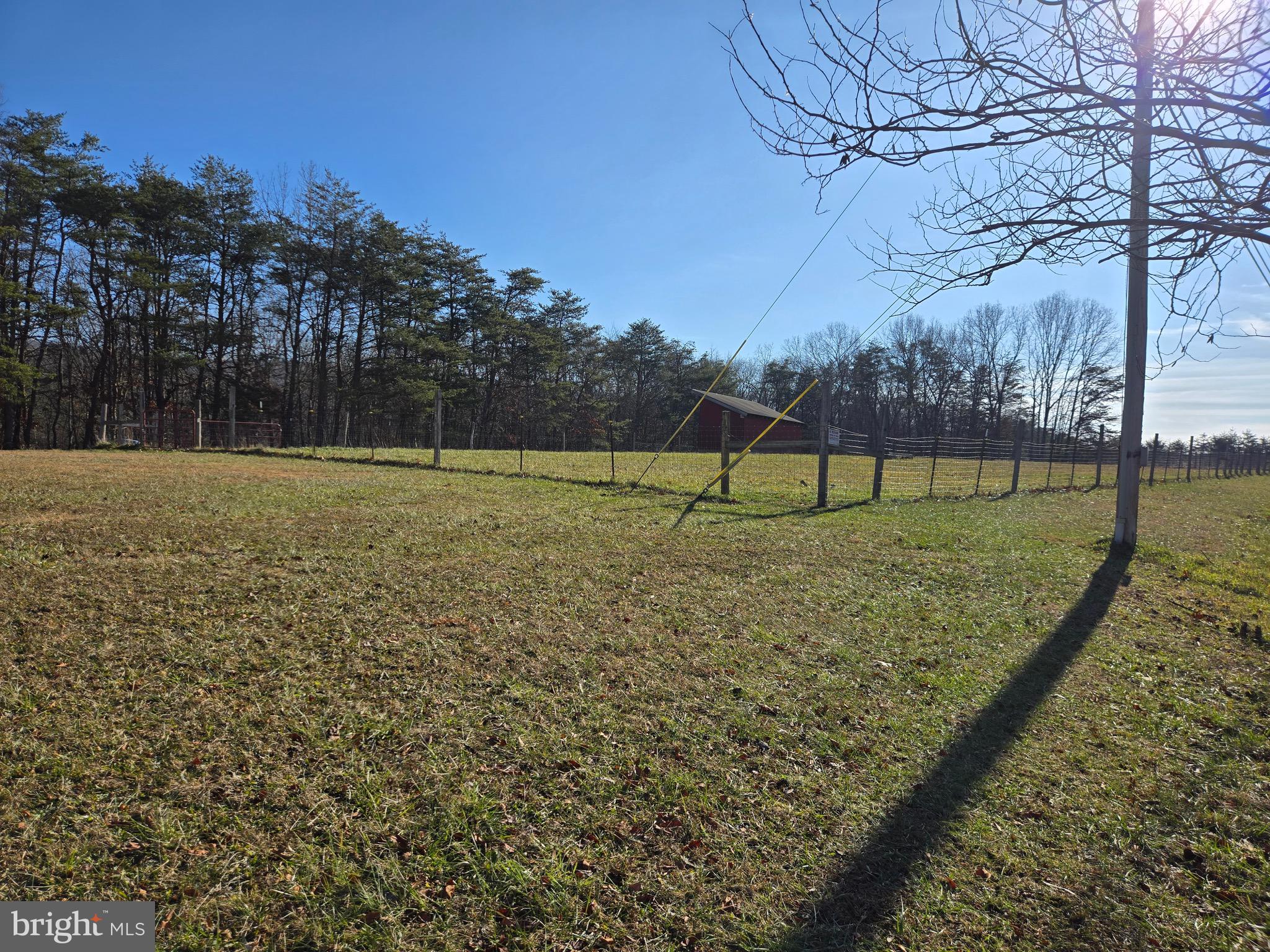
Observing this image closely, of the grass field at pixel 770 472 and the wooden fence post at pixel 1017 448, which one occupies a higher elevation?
the wooden fence post at pixel 1017 448

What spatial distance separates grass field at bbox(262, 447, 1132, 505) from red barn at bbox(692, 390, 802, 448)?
12358 millimetres

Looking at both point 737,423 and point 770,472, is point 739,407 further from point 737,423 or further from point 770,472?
A: point 770,472

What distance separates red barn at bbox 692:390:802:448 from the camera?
37.2 metres

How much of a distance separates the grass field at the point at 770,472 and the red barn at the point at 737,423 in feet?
40.5

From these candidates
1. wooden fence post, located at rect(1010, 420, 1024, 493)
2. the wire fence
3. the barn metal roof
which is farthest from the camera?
the barn metal roof

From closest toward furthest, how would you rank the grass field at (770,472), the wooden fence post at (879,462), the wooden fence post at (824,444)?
the wooden fence post at (824,444) < the wooden fence post at (879,462) < the grass field at (770,472)

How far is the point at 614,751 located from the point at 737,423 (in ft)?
119

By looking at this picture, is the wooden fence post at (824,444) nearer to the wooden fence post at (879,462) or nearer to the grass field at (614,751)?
the wooden fence post at (879,462)

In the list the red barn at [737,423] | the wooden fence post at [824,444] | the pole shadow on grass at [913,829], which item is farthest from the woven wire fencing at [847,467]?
the red barn at [737,423]

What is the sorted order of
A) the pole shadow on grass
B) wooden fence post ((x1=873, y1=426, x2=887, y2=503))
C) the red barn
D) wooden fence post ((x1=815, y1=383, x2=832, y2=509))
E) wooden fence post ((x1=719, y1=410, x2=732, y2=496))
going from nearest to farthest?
the pole shadow on grass → wooden fence post ((x1=815, y1=383, x2=832, y2=509)) → wooden fence post ((x1=719, y1=410, x2=732, y2=496)) → wooden fence post ((x1=873, y1=426, x2=887, y2=503)) → the red barn

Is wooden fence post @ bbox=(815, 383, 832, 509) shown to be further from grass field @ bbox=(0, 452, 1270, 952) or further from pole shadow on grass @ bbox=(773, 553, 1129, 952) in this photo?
pole shadow on grass @ bbox=(773, 553, 1129, 952)

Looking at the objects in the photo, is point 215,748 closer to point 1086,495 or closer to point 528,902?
point 528,902

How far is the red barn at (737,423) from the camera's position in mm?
37188

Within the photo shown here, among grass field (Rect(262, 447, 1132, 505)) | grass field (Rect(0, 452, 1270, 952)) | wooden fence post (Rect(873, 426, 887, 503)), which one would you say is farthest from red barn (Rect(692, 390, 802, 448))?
grass field (Rect(0, 452, 1270, 952))
